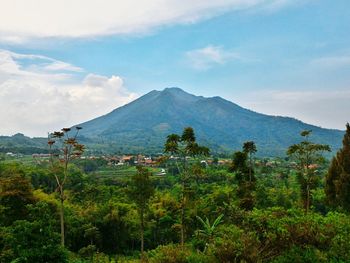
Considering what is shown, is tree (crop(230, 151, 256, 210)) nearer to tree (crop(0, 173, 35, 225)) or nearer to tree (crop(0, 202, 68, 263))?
tree (crop(0, 173, 35, 225))

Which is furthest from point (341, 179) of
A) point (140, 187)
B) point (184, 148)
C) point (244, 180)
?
point (140, 187)

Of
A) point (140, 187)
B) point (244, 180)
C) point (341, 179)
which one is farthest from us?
point (244, 180)

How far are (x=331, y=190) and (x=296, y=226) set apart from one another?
1321 centimetres

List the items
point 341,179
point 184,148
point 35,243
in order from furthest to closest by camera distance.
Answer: point 341,179
point 184,148
point 35,243

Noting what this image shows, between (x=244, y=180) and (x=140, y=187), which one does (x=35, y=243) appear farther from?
(x=244, y=180)

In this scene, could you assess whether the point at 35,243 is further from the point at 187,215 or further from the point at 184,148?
the point at 187,215

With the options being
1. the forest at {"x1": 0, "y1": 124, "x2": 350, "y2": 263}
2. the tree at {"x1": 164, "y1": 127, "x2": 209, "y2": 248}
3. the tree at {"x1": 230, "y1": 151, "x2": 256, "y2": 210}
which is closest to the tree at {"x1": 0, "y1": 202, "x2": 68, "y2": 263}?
the forest at {"x1": 0, "y1": 124, "x2": 350, "y2": 263}

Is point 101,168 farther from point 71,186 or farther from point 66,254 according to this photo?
point 66,254

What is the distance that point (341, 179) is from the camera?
73.1ft

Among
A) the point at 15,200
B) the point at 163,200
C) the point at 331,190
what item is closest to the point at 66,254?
the point at 15,200

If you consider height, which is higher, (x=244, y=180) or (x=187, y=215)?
(x=244, y=180)

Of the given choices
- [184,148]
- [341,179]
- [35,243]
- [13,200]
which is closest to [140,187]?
[184,148]

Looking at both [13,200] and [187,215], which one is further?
[187,215]

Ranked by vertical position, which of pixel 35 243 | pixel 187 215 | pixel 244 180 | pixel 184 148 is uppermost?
pixel 184 148
